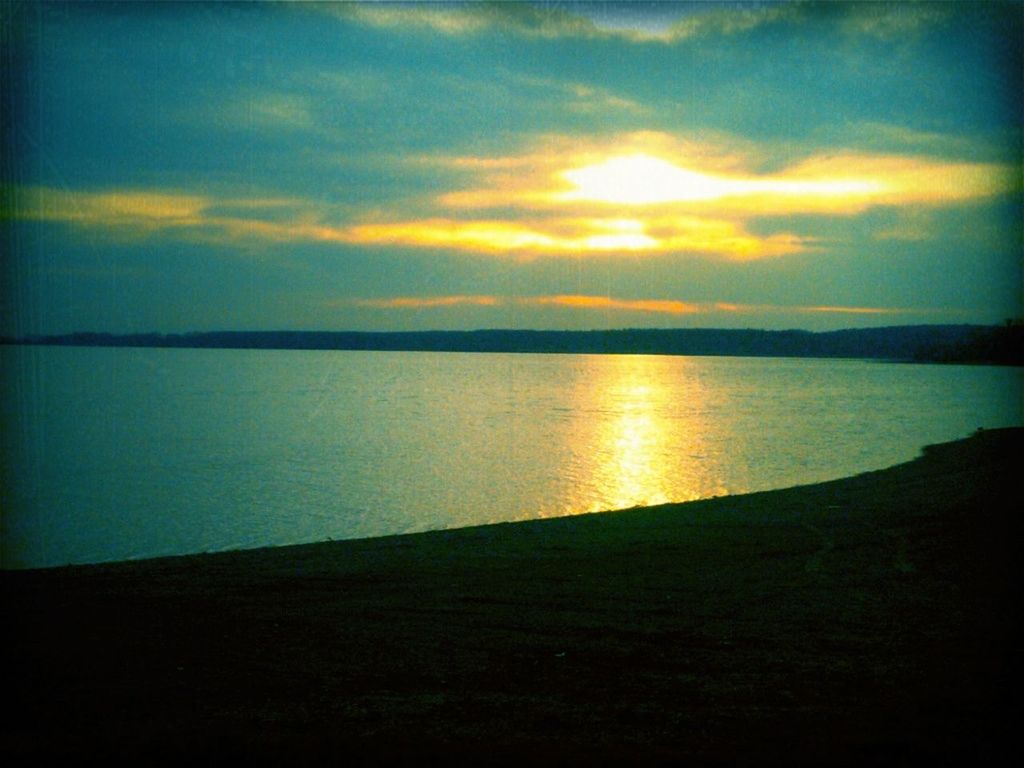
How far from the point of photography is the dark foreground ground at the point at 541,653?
19.4 feet

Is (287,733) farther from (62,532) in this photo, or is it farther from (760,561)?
(62,532)

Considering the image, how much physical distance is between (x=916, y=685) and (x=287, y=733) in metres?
4.68

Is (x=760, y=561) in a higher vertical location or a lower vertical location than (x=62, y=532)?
higher

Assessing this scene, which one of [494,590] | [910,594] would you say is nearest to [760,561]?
[910,594]

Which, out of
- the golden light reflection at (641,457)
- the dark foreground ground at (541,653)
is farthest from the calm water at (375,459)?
the dark foreground ground at (541,653)

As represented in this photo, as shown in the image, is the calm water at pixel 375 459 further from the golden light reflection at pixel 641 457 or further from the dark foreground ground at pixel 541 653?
the dark foreground ground at pixel 541 653

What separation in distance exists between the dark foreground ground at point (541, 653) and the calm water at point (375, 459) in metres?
8.40

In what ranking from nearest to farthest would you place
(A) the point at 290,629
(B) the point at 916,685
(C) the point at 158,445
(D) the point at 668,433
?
(B) the point at 916,685 < (A) the point at 290,629 < (C) the point at 158,445 < (D) the point at 668,433

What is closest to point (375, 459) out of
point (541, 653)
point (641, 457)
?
point (641, 457)

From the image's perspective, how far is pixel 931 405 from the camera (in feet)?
234

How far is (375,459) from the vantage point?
36812 millimetres

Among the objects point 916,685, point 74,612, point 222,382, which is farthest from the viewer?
point 222,382

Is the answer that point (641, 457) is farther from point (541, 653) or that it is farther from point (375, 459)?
point (541, 653)

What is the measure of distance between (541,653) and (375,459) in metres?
29.3
